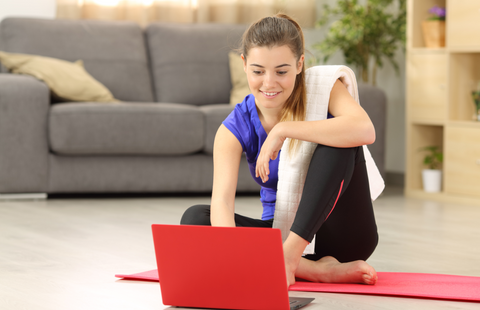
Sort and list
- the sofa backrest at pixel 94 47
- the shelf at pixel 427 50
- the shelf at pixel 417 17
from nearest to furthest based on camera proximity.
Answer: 1. the shelf at pixel 427 50
2. the shelf at pixel 417 17
3. the sofa backrest at pixel 94 47

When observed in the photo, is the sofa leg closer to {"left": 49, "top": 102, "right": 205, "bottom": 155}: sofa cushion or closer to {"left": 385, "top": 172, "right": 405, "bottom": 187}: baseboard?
{"left": 49, "top": 102, "right": 205, "bottom": 155}: sofa cushion

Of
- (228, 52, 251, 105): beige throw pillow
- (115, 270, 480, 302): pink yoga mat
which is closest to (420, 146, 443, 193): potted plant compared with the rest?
(228, 52, 251, 105): beige throw pillow

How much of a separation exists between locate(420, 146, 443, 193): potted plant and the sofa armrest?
73.3 inches

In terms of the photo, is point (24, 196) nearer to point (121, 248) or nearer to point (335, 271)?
point (121, 248)

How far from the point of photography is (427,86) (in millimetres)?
3184

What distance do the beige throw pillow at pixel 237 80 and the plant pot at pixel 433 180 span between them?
1.03 meters

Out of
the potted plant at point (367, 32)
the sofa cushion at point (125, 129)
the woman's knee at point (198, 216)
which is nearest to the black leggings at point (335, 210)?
the woman's knee at point (198, 216)

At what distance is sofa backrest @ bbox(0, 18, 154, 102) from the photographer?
11.0 feet

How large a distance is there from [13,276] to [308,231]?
721 millimetres

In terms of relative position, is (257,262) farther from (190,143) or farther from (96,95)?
(96,95)

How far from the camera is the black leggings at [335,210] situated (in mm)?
1235

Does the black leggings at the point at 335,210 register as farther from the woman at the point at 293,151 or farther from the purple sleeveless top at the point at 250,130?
the purple sleeveless top at the point at 250,130

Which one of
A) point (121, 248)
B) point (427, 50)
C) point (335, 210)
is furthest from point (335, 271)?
point (427, 50)

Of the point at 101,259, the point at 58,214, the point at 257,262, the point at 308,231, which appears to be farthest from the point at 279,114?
the point at 58,214
